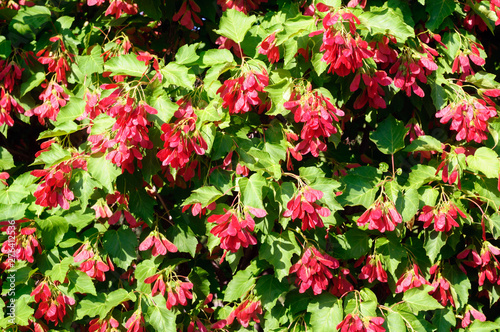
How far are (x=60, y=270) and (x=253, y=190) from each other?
1.16 metres

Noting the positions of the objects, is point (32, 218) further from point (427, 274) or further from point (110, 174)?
point (427, 274)

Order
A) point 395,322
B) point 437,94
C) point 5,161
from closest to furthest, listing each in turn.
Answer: point 395,322 < point 437,94 < point 5,161

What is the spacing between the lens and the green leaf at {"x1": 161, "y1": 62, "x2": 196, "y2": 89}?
2090 millimetres

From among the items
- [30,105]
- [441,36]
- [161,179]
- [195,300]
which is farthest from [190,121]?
[441,36]

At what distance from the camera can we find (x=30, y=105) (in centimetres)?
277

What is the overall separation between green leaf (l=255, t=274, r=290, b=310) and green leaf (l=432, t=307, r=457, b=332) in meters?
0.81

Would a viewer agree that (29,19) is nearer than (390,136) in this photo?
No

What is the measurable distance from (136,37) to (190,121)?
3.68 ft

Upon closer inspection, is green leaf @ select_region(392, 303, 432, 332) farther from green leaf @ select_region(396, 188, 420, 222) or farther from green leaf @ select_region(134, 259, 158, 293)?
green leaf @ select_region(134, 259, 158, 293)

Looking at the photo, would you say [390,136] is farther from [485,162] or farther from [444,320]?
[444,320]

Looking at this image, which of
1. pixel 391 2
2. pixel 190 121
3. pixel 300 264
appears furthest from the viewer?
pixel 391 2

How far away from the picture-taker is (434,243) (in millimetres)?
2344

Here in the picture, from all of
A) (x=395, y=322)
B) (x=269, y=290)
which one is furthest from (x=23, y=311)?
(x=395, y=322)

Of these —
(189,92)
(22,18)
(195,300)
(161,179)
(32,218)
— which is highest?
(22,18)
